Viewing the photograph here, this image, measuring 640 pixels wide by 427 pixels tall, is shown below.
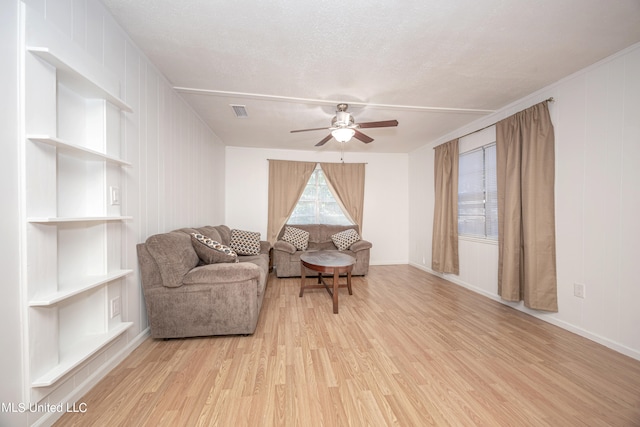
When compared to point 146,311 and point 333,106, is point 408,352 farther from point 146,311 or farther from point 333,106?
point 333,106

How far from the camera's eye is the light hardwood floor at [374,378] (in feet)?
4.21

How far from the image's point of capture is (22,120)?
1.07m

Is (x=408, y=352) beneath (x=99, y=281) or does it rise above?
beneath

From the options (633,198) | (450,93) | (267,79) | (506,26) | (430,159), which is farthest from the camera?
(430,159)

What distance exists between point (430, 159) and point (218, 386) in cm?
473

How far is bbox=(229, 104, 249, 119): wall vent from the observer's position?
287 cm

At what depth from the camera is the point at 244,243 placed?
3.74 metres

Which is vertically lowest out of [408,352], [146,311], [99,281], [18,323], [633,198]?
[408,352]

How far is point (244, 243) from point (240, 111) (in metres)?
2.04

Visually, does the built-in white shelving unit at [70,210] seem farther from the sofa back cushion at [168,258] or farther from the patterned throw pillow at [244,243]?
the patterned throw pillow at [244,243]

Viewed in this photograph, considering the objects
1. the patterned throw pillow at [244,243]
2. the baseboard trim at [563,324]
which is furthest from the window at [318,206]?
the baseboard trim at [563,324]

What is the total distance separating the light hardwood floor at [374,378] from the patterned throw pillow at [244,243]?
4.73 ft

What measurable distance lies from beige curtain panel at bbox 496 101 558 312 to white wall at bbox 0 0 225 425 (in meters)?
3.97

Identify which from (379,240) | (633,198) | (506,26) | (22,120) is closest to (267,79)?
(22,120)
